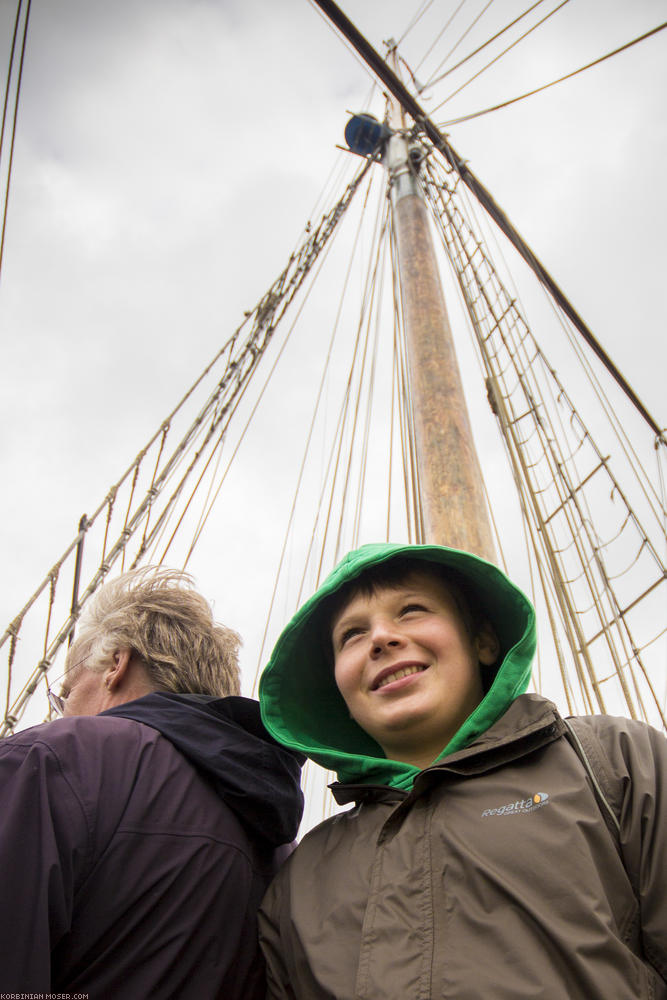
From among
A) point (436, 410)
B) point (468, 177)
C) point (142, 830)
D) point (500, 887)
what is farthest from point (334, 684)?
point (468, 177)

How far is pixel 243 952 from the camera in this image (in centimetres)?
140

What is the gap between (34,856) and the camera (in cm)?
104

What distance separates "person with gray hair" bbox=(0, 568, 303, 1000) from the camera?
3.44ft

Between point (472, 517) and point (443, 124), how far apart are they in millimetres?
6944

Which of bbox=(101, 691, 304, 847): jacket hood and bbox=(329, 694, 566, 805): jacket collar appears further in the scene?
bbox=(101, 691, 304, 847): jacket hood

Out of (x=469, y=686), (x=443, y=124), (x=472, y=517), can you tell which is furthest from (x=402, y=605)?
(x=443, y=124)

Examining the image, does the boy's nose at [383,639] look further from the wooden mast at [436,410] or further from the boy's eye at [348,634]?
the wooden mast at [436,410]

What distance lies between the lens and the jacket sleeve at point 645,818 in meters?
1.03

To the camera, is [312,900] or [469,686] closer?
[312,900]

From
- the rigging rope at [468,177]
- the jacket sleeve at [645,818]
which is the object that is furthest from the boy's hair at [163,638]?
the rigging rope at [468,177]

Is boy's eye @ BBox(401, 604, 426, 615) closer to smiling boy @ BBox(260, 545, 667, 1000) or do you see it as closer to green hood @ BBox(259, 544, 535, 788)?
smiling boy @ BBox(260, 545, 667, 1000)

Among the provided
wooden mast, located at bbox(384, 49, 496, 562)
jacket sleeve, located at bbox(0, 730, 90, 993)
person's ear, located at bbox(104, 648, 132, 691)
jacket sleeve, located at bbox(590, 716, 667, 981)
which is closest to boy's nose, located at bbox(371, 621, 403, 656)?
jacket sleeve, located at bbox(590, 716, 667, 981)

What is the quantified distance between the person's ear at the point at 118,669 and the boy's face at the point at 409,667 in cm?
59

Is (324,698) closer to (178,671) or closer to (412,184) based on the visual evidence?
(178,671)
